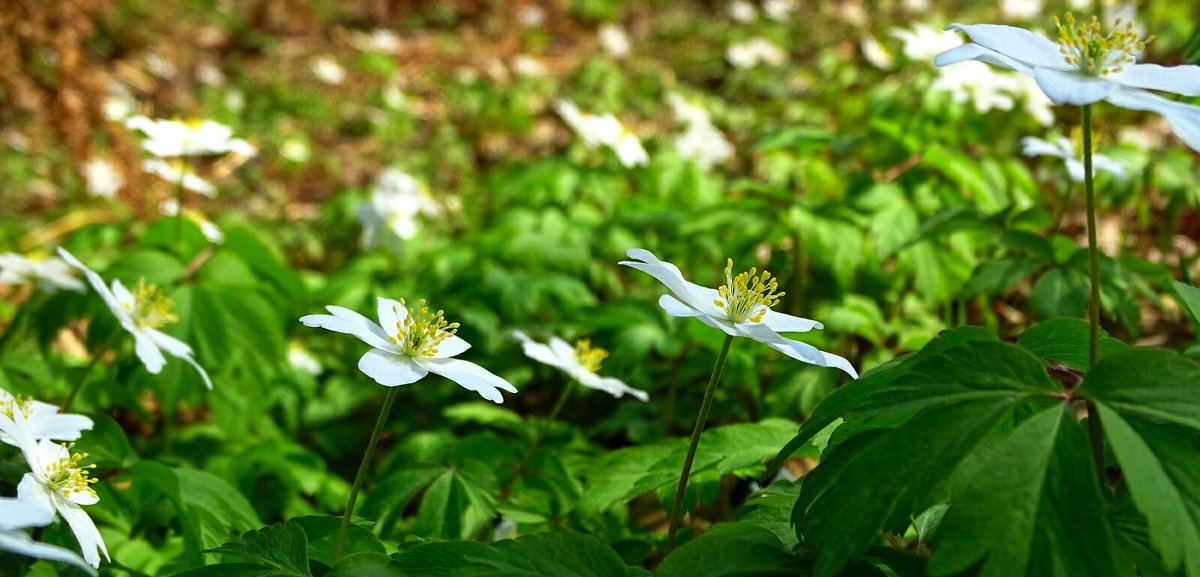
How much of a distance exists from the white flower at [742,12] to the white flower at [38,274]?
7308 millimetres

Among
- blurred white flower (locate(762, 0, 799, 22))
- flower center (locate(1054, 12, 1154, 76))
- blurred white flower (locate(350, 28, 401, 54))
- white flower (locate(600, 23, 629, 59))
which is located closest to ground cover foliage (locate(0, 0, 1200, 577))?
flower center (locate(1054, 12, 1154, 76))

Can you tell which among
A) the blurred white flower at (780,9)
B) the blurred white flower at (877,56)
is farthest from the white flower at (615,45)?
the blurred white flower at (877,56)

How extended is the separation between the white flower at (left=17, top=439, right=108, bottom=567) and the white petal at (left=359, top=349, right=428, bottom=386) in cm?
48

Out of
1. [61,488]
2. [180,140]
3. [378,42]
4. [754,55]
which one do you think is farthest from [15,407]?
[378,42]

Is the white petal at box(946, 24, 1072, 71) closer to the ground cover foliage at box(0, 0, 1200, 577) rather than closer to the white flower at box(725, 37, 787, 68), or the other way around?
the ground cover foliage at box(0, 0, 1200, 577)

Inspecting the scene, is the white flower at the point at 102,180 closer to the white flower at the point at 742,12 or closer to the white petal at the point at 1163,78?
the white petal at the point at 1163,78

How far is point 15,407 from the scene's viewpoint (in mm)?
1531

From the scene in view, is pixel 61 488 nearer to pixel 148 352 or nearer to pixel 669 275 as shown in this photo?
pixel 148 352

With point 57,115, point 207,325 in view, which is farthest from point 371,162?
point 207,325

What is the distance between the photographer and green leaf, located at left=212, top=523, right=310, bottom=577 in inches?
47.0

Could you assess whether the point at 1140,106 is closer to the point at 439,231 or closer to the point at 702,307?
the point at 702,307

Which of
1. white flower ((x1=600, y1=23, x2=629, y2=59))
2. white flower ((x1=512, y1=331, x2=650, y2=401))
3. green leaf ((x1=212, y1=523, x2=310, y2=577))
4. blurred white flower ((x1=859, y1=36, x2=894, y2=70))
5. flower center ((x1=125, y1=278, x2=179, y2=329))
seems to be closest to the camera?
green leaf ((x1=212, y1=523, x2=310, y2=577))

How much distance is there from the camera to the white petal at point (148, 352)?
188cm

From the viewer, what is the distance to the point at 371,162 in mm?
7211
